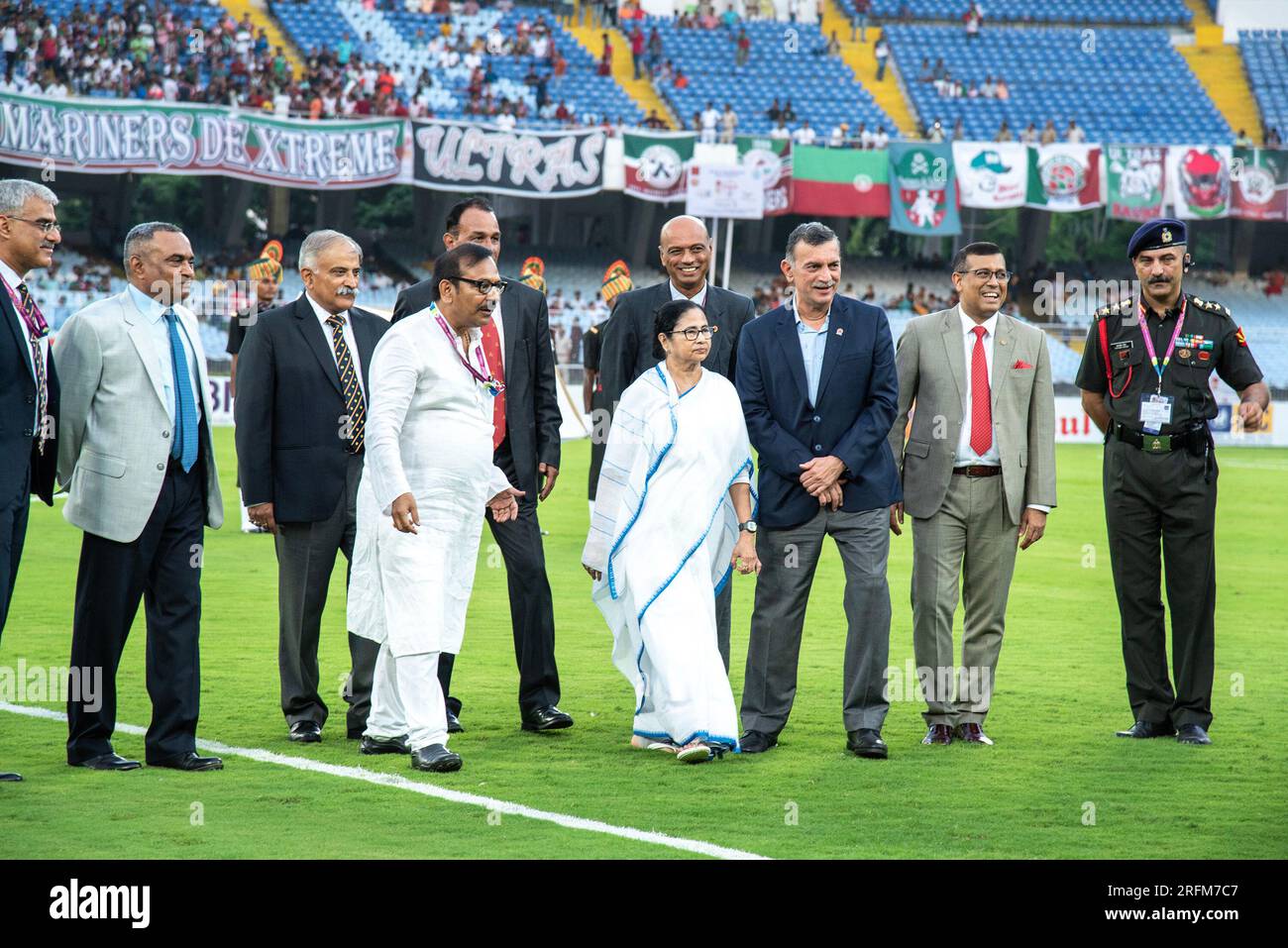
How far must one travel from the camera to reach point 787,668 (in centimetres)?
746

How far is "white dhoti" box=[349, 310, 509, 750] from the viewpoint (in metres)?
6.81

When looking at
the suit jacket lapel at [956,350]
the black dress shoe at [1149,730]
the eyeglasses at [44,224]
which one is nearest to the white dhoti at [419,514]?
the eyeglasses at [44,224]

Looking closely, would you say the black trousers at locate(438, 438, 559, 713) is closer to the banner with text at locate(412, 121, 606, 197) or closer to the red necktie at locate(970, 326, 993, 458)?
the red necktie at locate(970, 326, 993, 458)

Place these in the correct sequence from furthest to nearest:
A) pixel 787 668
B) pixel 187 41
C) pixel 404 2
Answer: pixel 404 2
pixel 187 41
pixel 787 668

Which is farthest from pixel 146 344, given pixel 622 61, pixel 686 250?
pixel 622 61

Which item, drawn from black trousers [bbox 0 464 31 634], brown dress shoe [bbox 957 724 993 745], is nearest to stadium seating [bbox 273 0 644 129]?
brown dress shoe [bbox 957 724 993 745]

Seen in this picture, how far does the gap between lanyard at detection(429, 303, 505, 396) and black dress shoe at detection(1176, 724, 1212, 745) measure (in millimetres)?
3450

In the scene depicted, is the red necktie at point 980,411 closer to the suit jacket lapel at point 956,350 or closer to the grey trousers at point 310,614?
the suit jacket lapel at point 956,350

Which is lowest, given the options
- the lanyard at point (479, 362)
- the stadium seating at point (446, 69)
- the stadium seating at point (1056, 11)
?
the lanyard at point (479, 362)

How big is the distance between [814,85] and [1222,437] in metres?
17.8

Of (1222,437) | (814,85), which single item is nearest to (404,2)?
(814,85)

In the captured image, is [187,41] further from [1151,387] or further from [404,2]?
[1151,387]

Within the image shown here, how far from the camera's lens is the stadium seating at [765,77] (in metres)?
43.6

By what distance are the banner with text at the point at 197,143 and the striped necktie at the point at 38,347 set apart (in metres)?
26.7
